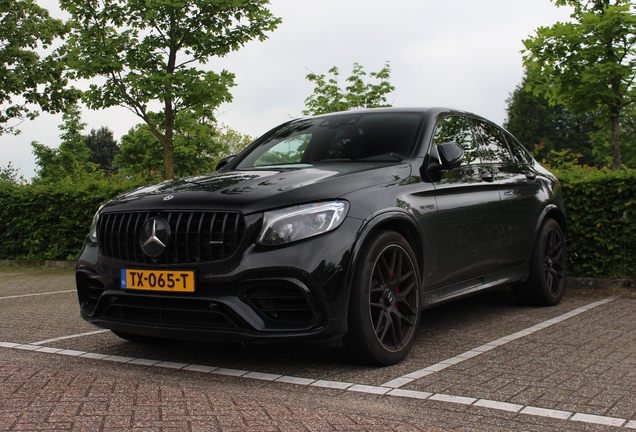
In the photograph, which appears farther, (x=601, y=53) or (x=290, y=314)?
(x=601, y=53)

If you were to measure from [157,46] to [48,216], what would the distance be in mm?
6251

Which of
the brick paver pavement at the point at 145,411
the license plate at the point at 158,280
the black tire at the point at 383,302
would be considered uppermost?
the license plate at the point at 158,280

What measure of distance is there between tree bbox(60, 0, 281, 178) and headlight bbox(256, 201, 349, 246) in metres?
14.0

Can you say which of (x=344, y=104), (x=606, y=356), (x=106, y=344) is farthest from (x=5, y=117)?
(x=606, y=356)

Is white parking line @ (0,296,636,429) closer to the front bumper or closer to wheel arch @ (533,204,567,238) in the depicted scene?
the front bumper

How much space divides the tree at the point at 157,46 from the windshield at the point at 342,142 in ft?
39.7

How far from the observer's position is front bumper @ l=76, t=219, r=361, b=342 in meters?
4.13

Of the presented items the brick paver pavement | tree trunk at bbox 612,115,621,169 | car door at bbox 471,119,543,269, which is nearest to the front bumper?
the brick paver pavement

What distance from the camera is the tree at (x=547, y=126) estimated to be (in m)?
67.6

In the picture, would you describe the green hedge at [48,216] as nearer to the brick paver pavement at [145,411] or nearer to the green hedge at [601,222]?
the green hedge at [601,222]

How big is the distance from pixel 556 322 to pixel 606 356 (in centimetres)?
138

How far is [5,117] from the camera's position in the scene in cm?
3309

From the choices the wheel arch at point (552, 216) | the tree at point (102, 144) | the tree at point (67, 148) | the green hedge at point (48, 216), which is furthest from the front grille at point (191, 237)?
the tree at point (102, 144)

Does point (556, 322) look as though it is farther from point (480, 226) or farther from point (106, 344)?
point (106, 344)
